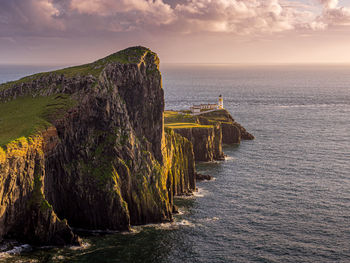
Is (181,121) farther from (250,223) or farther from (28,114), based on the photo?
(28,114)

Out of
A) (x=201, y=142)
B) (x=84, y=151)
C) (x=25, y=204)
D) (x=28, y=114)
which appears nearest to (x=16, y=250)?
(x=25, y=204)

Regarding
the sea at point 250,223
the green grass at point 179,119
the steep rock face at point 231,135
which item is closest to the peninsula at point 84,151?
the sea at point 250,223

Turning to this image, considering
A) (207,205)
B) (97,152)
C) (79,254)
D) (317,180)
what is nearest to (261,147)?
(317,180)

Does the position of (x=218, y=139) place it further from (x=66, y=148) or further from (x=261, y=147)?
(x=66, y=148)

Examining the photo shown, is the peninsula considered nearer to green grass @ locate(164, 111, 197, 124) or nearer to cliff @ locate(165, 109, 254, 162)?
cliff @ locate(165, 109, 254, 162)

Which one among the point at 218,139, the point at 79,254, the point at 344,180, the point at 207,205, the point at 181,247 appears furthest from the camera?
the point at 218,139

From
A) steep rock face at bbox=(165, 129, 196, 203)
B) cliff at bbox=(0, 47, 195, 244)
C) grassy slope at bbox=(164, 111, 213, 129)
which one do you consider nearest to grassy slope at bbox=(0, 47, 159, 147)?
cliff at bbox=(0, 47, 195, 244)
